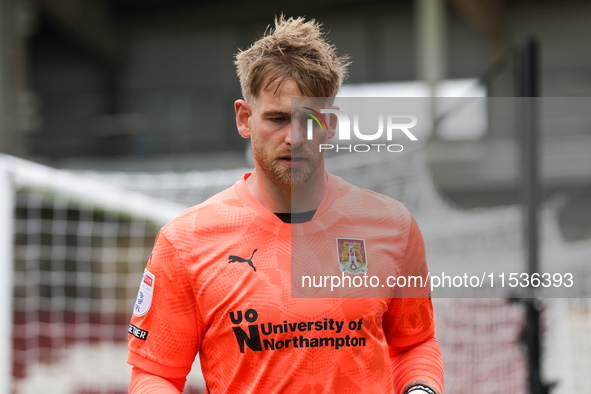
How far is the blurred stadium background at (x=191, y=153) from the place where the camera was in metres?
3.36

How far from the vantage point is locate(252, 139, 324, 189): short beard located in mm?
1249

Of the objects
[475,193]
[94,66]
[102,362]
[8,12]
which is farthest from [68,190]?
[94,66]

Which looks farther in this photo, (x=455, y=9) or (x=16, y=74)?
A: (x=455, y=9)

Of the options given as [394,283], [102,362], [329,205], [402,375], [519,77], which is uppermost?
[519,77]

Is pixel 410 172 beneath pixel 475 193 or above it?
above

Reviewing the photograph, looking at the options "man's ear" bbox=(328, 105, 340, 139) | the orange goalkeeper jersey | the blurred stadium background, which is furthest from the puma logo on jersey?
the blurred stadium background

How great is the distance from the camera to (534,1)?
32.2 feet

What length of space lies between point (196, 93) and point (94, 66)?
3.03 metres

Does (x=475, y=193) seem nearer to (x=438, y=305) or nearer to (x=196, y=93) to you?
(x=196, y=93)

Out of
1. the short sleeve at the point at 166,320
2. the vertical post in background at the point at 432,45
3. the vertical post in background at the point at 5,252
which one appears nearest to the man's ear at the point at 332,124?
the short sleeve at the point at 166,320

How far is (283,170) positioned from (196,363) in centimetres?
248

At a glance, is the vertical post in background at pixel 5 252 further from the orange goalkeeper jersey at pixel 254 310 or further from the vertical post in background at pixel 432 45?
the vertical post in background at pixel 432 45

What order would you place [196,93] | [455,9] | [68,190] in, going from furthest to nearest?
[455,9] → [196,93] → [68,190]

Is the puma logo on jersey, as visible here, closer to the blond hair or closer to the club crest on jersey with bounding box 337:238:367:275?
the club crest on jersey with bounding box 337:238:367:275
